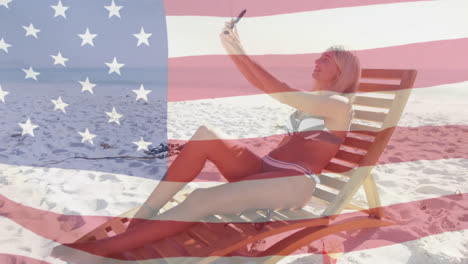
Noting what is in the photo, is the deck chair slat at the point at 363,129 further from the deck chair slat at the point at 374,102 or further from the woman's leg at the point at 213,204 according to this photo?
the woman's leg at the point at 213,204

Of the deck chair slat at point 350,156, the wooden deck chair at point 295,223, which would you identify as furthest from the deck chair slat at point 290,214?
the deck chair slat at point 350,156

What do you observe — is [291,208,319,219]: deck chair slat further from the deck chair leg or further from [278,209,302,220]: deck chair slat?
the deck chair leg

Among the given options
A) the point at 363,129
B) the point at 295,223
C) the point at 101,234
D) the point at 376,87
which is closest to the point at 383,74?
the point at 376,87

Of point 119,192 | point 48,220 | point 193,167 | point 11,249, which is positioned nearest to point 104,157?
point 119,192

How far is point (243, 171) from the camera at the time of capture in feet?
6.29

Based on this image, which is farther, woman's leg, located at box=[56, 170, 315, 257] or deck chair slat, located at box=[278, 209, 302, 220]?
deck chair slat, located at box=[278, 209, 302, 220]

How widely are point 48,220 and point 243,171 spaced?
1.40 m

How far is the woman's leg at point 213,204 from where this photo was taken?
1.66 metres

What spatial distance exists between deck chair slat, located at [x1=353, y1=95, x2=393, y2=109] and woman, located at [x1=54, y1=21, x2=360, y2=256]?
0.46 m

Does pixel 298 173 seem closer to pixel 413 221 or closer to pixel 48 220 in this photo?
pixel 413 221

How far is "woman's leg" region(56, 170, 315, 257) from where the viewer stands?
166 centimetres

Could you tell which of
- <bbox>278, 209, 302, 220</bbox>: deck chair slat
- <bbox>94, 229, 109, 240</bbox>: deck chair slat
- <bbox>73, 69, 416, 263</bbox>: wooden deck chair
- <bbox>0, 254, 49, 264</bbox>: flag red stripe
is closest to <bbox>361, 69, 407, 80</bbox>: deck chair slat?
<bbox>73, 69, 416, 263</bbox>: wooden deck chair

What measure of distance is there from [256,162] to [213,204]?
1.23 feet

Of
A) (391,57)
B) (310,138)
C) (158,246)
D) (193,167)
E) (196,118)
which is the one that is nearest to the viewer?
(158,246)
